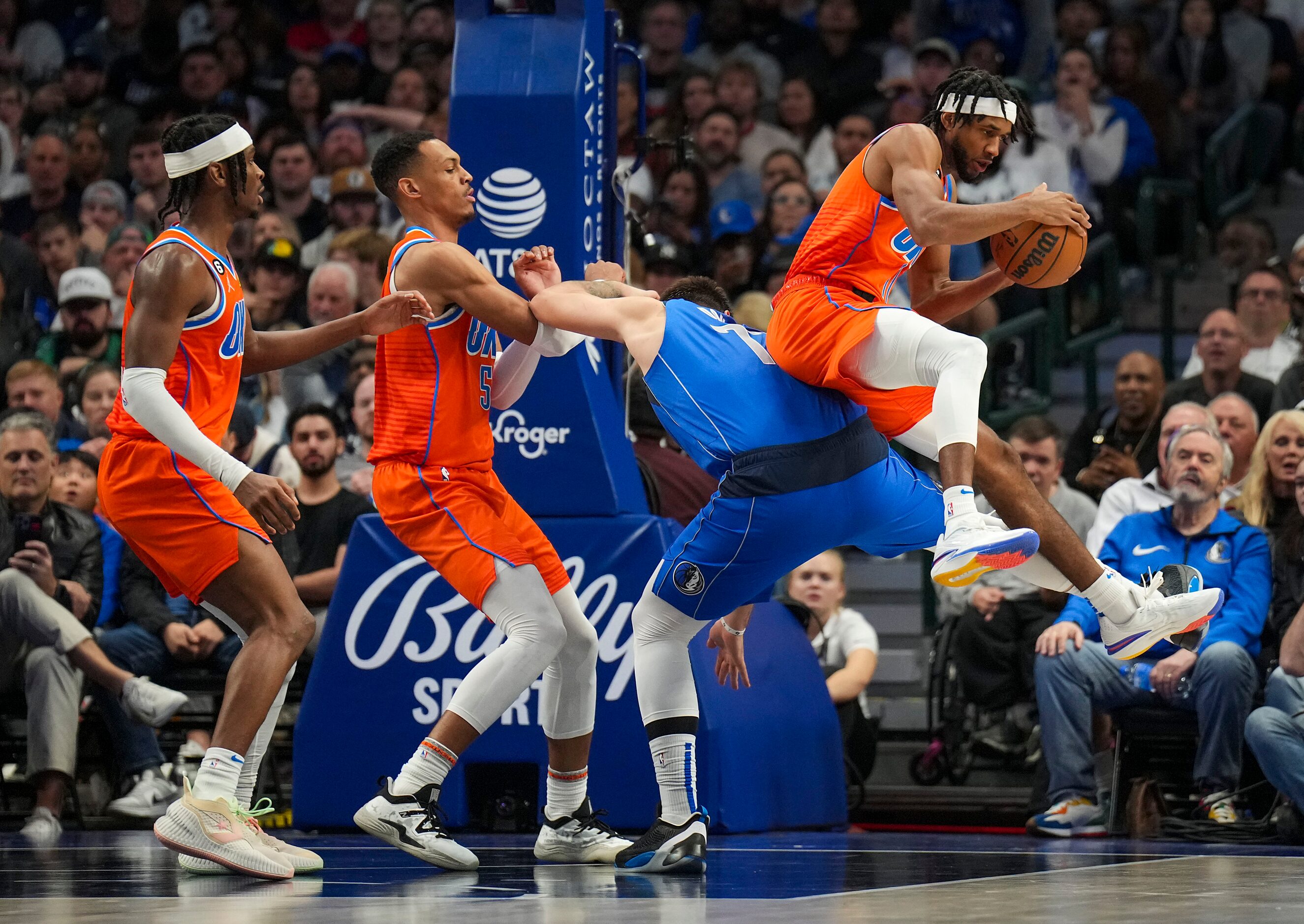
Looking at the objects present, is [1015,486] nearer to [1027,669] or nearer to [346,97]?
[1027,669]

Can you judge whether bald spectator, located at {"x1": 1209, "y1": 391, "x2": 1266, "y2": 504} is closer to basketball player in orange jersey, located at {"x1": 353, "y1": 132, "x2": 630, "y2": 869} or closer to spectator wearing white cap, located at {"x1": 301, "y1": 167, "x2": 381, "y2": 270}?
basketball player in orange jersey, located at {"x1": 353, "y1": 132, "x2": 630, "y2": 869}

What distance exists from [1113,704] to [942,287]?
7.33 ft

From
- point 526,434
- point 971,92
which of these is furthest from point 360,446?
point 971,92

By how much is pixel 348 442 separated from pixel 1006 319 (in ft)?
14.0

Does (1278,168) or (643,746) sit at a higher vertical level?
(1278,168)

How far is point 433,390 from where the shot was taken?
239 inches

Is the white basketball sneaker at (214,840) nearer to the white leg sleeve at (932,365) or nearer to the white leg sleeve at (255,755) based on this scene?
the white leg sleeve at (255,755)

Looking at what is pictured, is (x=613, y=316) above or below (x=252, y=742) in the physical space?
above

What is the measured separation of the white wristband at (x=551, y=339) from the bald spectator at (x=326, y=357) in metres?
4.34

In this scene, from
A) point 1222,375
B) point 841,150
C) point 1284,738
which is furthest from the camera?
point 841,150

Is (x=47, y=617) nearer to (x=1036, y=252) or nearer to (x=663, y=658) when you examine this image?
(x=663, y=658)

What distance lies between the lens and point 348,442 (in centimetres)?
958

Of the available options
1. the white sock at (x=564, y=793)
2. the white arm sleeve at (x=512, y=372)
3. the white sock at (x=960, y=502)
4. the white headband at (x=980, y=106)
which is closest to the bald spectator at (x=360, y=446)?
the white arm sleeve at (x=512, y=372)

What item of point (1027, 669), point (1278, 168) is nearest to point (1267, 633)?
point (1027, 669)
